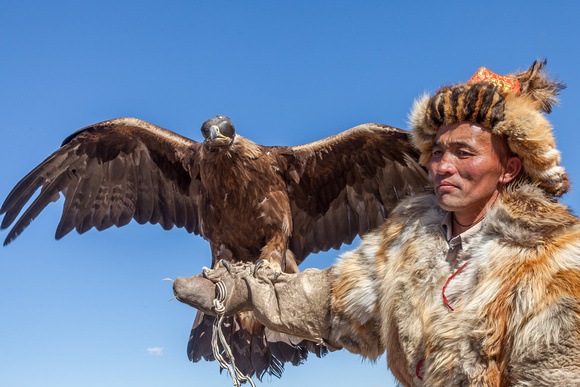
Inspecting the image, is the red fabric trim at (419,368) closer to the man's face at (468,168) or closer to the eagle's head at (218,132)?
the man's face at (468,168)

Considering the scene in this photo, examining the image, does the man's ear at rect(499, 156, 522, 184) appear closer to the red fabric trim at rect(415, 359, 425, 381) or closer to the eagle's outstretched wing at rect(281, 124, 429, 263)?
the red fabric trim at rect(415, 359, 425, 381)

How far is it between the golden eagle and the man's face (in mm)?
2085

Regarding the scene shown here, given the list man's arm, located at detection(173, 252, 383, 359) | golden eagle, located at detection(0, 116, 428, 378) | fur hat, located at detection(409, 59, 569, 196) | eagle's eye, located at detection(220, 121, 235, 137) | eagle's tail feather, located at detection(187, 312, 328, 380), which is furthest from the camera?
eagle's eye, located at detection(220, 121, 235, 137)

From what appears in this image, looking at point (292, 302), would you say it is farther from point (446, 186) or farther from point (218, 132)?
point (218, 132)

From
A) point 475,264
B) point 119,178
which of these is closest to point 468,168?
point 475,264

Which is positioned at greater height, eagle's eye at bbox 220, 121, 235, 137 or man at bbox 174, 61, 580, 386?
eagle's eye at bbox 220, 121, 235, 137

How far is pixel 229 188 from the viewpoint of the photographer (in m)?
4.63

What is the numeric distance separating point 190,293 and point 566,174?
1667 millimetres

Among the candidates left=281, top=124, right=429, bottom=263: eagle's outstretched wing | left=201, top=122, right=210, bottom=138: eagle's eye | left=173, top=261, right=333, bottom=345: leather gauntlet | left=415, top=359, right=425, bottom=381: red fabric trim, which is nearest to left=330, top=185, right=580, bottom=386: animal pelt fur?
left=415, top=359, right=425, bottom=381: red fabric trim

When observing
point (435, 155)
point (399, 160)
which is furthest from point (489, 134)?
point (399, 160)

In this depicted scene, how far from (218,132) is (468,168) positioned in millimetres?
2779

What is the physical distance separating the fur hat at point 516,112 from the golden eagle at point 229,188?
1.96 metres

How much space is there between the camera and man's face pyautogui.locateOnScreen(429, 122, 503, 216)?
6.80 ft

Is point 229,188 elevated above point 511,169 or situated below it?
above
